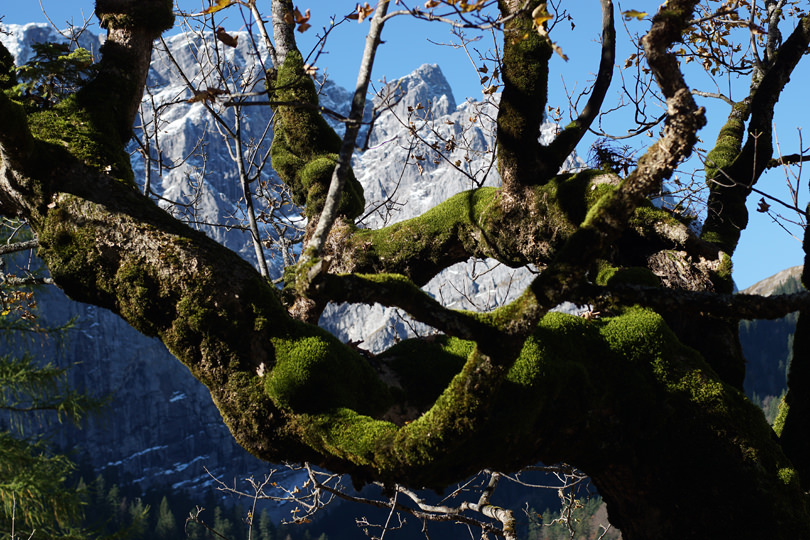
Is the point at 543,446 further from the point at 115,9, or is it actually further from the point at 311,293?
the point at 115,9

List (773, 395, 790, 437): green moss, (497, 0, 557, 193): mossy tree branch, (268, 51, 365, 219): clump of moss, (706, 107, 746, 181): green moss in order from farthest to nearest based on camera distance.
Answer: (706, 107, 746, 181): green moss, (268, 51, 365, 219): clump of moss, (497, 0, 557, 193): mossy tree branch, (773, 395, 790, 437): green moss

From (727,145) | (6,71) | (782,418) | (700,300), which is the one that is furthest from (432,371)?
(727,145)

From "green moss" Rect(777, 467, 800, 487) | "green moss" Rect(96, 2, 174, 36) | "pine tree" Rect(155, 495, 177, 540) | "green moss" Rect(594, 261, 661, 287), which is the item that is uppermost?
"green moss" Rect(96, 2, 174, 36)

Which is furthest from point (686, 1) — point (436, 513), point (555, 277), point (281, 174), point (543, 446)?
point (436, 513)

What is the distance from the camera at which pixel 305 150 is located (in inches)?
300

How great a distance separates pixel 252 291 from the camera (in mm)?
4195

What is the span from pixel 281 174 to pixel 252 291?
3.81 meters

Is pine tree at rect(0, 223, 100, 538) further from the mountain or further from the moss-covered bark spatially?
the mountain

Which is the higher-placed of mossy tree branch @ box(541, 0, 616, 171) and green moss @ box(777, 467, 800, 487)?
mossy tree branch @ box(541, 0, 616, 171)

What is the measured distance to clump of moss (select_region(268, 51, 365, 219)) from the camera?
23.4 ft

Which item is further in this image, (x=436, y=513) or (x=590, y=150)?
(x=436, y=513)

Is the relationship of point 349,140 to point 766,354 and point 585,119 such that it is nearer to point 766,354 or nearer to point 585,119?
point 585,119

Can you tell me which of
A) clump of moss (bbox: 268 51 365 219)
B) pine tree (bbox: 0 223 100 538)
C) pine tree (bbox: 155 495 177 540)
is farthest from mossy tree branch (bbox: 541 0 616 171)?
pine tree (bbox: 155 495 177 540)

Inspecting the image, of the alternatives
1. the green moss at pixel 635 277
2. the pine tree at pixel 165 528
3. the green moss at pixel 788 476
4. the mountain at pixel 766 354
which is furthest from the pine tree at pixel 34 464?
the mountain at pixel 766 354
